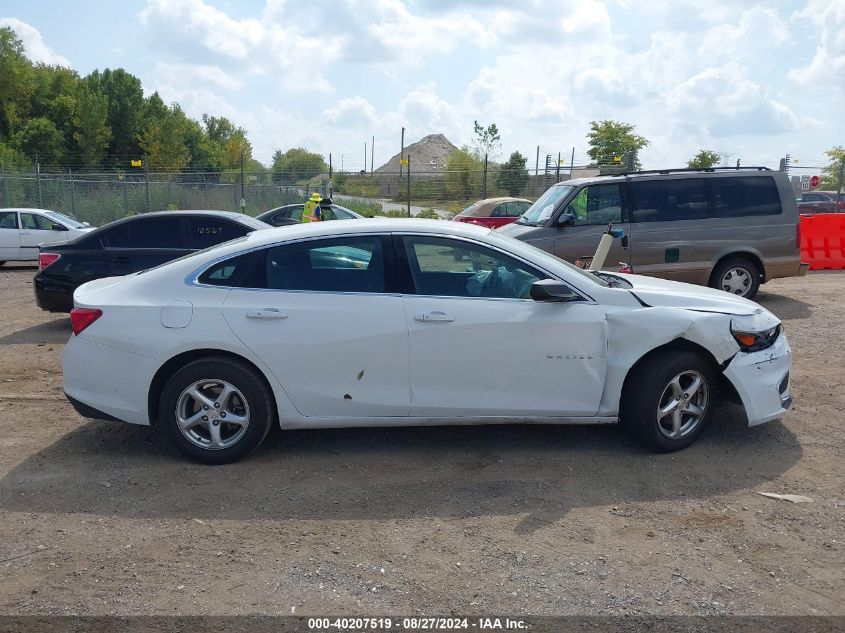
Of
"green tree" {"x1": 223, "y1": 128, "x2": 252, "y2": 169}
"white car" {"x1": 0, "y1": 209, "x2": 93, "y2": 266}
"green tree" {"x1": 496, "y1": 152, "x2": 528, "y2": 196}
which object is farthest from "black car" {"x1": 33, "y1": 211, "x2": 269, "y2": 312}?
"green tree" {"x1": 223, "y1": 128, "x2": 252, "y2": 169}

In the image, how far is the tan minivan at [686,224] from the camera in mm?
10789

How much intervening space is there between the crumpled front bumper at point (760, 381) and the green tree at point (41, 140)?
52.9m

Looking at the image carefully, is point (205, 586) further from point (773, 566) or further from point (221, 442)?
point (773, 566)

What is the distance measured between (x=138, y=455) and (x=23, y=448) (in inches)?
33.4

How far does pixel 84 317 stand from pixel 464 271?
248 cm

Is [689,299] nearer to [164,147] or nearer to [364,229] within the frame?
[364,229]

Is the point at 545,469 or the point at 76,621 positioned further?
the point at 545,469

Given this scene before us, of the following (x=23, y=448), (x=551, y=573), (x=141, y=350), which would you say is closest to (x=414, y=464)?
(x=551, y=573)

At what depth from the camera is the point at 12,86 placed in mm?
52719

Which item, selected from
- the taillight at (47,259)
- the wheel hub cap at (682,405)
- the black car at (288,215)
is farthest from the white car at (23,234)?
the wheel hub cap at (682,405)

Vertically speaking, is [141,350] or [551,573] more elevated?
[141,350]

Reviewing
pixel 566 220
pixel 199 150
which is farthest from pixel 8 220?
pixel 199 150

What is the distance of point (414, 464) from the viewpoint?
16.8 feet

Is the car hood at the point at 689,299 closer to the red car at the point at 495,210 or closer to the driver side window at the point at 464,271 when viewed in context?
the driver side window at the point at 464,271
